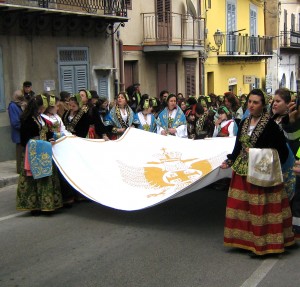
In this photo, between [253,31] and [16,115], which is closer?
[16,115]

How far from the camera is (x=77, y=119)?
8344 mm

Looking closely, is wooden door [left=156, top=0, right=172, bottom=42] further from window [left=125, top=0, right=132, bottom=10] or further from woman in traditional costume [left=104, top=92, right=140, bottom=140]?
woman in traditional costume [left=104, top=92, right=140, bottom=140]

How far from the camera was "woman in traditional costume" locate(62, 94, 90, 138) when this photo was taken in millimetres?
8297

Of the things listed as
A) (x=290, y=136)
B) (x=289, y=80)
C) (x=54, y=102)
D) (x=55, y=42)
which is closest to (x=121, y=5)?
(x=55, y=42)

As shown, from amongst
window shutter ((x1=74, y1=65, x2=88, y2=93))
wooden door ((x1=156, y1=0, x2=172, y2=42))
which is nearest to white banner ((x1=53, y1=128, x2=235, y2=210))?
window shutter ((x1=74, y1=65, x2=88, y2=93))

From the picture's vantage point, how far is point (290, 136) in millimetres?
6422

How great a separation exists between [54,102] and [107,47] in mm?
9501

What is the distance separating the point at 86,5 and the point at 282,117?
10.3 metres

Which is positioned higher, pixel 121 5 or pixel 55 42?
pixel 121 5

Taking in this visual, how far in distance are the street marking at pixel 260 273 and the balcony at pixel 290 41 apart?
33.2m

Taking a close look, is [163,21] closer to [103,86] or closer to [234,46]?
[103,86]

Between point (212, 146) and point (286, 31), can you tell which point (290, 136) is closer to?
point (212, 146)

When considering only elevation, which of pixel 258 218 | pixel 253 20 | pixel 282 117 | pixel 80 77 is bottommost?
pixel 258 218

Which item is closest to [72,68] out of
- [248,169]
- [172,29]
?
[172,29]
